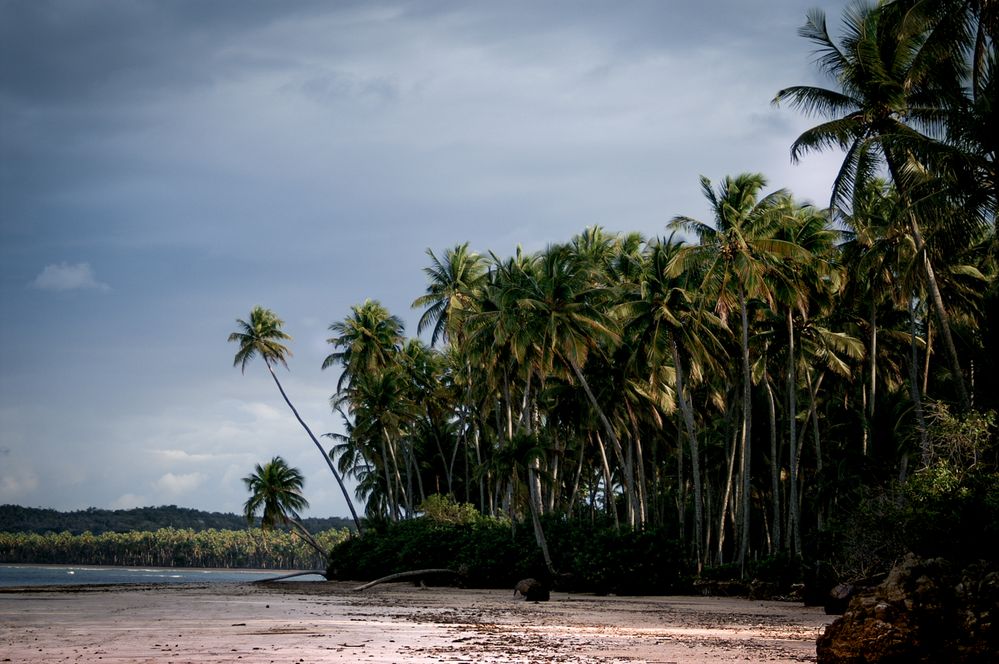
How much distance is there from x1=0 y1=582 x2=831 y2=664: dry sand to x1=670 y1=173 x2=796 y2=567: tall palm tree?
10.5 metres

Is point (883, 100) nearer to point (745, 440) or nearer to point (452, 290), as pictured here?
point (745, 440)

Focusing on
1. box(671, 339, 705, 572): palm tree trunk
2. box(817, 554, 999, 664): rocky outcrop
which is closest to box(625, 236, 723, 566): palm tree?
box(671, 339, 705, 572): palm tree trunk

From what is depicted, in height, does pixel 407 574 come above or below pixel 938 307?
below

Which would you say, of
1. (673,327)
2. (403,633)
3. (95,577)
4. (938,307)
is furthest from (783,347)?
(95,577)

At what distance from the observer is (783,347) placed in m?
37.1

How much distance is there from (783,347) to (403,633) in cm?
2616

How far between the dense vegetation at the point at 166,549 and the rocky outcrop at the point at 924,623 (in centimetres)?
14983

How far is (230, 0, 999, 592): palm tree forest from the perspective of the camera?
21562 mm

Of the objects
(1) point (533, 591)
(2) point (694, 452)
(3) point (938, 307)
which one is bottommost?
(1) point (533, 591)

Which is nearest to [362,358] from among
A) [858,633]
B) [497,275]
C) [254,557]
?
[497,275]

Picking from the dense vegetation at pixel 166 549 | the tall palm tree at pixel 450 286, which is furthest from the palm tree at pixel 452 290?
the dense vegetation at pixel 166 549

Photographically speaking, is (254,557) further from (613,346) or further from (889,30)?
(889,30)

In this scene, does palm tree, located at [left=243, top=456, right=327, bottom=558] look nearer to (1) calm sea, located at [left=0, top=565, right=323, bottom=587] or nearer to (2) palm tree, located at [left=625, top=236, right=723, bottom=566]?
(1) calm sea, located at [left=0, top=565, right=323, bottom=587]

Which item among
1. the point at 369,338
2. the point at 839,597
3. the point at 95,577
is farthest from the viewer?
the point at 95,577
